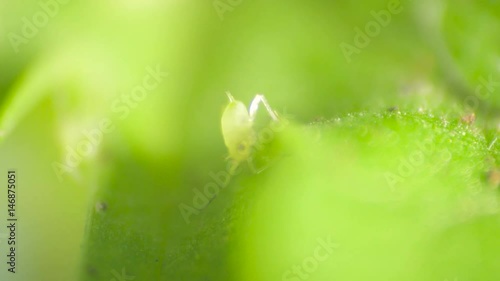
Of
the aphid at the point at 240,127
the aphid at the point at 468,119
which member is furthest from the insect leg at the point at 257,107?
the aphid at the point at 468,119

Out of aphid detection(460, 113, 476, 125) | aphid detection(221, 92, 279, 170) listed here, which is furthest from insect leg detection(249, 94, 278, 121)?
aphid detection(460, 113, 476, 125)

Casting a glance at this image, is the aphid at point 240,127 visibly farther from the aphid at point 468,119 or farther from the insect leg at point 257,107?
the aphid at point 468,119

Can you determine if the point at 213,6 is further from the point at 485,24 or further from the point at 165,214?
the point at 485,24

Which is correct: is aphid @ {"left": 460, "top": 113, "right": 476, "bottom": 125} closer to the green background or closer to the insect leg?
the green background

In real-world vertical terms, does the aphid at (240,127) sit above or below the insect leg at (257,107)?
below

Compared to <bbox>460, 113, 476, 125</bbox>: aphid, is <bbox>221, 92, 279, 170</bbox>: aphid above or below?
below

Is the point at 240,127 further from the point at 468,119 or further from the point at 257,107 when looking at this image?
the point at 468,119

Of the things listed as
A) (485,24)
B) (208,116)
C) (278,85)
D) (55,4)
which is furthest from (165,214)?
(485,24)

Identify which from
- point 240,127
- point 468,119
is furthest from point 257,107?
point 468,119
